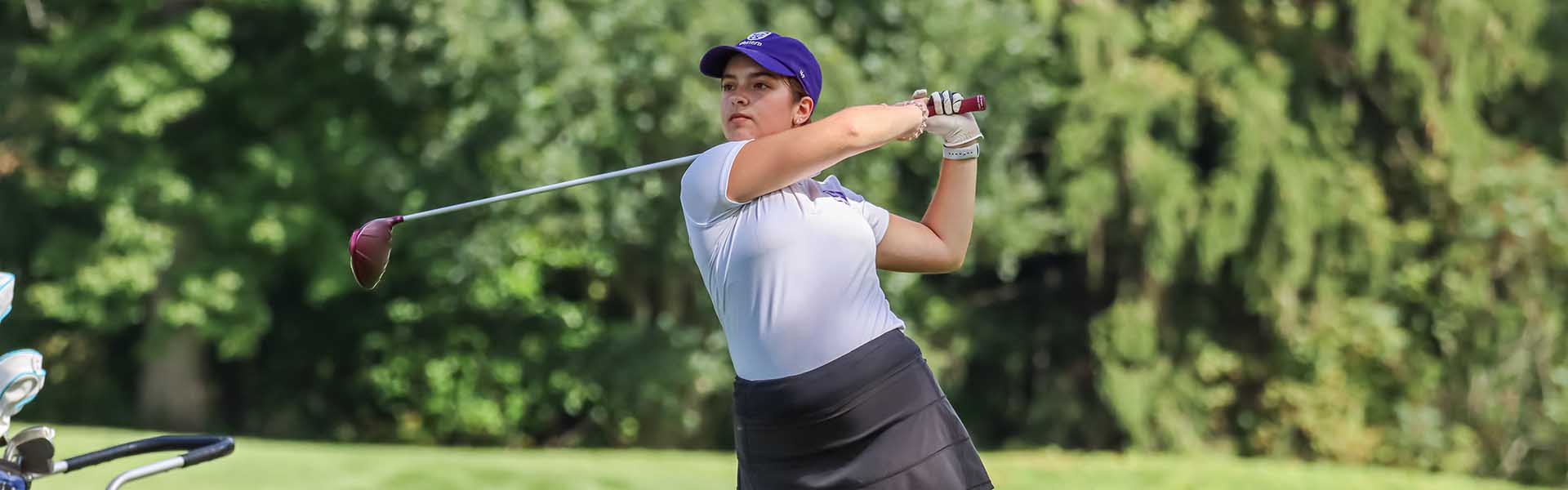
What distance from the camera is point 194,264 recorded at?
59.4ft

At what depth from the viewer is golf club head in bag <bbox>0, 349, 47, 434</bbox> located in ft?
9.93

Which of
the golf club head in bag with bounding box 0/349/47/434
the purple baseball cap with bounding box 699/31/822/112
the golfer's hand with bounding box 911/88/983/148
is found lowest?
the golf club head in bag with bounding box 0/349/47/434

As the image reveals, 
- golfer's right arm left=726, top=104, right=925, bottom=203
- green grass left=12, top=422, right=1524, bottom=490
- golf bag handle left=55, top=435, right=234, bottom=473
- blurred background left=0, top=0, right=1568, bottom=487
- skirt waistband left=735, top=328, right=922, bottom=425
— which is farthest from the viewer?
blurred background left=0, top=0, right=1568, bottom=487

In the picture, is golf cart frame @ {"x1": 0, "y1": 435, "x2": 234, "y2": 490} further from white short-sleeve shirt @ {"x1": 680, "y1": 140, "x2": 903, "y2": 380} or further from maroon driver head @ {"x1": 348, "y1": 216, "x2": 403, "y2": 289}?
white short-sleeve shirt @ {"x1": 680, "y1": 140, "x2": 903, "y2": 380}

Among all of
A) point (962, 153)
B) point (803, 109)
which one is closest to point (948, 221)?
point (962, 153)

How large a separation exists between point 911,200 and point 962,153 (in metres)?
14.1

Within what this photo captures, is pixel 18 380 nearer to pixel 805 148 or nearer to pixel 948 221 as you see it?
pixel 805 148

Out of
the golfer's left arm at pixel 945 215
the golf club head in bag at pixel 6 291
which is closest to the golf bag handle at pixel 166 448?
the golf club head in bag at pixel 6 291

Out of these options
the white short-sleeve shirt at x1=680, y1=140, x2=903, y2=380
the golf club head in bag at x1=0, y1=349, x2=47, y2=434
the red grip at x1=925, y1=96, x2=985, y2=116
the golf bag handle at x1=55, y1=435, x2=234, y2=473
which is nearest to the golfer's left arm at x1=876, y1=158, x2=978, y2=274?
the red grip at x1=925, y1=96, x2=985, y2=116

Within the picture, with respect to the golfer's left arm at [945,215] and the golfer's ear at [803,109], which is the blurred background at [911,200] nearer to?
the golfer's left arm at [945,215]

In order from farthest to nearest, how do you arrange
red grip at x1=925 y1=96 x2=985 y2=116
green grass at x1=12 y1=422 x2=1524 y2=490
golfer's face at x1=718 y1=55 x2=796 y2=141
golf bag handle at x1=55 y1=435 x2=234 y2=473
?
green grass at x1=12 y1=422 x2=1524 y2=490
golf bag handle at x1=55 y1=435 x2=234 y2=473
red grip at x1=925 y1=96 x2=985 y2=116
golfer's face at x1=718 y1=55 x2=796 y2=141

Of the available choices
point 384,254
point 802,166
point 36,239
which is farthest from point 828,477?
point 36,239

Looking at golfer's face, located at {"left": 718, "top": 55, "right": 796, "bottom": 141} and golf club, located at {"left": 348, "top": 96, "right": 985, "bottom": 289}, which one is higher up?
golfer's face, located at {"left": 718, "top": 55, "right": 796, "bottom": 141}

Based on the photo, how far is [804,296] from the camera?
2.88 meters
